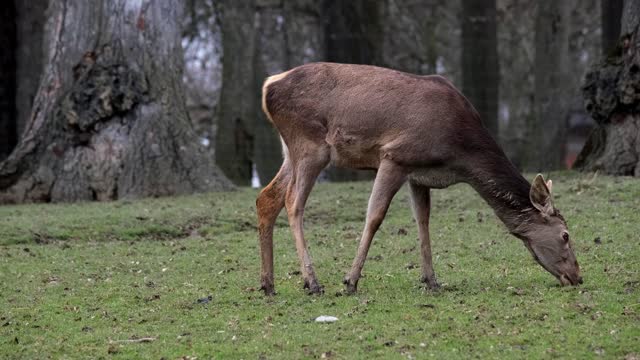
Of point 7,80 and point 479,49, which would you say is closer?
point 479,49

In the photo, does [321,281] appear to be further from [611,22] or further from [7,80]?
[7,80]

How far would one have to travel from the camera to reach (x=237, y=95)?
20.8m

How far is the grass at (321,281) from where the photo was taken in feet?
23.2

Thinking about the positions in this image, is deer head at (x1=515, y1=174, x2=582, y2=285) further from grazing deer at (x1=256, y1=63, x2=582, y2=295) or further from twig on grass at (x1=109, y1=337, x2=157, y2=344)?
twig on grass at (x1=109, y1=337, x2=157, y2=344)

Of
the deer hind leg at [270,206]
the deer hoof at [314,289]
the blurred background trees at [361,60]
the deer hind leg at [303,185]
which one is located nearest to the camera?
the deer hoof at [314,289]

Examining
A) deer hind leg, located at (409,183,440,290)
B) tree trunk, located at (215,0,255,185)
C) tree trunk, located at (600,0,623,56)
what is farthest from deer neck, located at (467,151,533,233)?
tree trunk, located at (215,0,255,185)

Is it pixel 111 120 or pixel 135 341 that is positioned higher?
pixel 111 120

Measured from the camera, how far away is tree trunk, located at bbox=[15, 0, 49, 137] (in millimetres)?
20422

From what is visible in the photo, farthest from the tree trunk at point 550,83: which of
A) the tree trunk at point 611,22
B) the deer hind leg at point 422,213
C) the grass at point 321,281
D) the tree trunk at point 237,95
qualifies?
the deer hind leg at point 422,213

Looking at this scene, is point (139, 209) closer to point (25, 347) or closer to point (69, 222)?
point (69, 222)

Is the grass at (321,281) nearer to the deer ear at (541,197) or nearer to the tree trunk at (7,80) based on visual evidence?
the deer ear at (541,197)

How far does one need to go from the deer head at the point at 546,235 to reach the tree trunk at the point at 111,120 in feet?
21.9

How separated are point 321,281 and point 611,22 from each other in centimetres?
861

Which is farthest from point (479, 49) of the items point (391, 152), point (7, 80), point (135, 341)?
point (135, 341)
